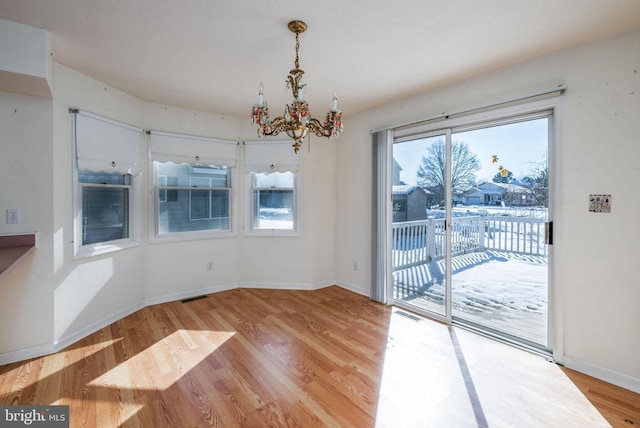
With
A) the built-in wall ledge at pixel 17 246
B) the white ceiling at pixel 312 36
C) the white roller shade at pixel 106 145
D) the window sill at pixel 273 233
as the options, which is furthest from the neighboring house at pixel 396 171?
the built-in wall ledge at pixel 17 246

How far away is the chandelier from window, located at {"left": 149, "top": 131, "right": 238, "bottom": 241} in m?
2.35

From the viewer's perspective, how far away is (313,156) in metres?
4.54

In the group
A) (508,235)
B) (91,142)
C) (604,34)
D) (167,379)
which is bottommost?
(167,379)

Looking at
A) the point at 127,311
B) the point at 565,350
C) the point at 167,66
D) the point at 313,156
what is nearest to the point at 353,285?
the point at 313,156

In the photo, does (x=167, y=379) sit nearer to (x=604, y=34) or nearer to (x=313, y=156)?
(x=313, y=156)

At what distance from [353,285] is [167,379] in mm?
2757

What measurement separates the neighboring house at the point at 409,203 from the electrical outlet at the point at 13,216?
3846 mm

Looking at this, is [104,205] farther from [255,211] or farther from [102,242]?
[255,211]

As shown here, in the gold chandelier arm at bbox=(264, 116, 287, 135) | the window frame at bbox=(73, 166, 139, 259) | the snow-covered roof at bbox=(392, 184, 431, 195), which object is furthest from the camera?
the snow-covered roof at bbox=(392, 184, 431, 195)

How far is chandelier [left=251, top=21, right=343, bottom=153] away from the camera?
1956mm

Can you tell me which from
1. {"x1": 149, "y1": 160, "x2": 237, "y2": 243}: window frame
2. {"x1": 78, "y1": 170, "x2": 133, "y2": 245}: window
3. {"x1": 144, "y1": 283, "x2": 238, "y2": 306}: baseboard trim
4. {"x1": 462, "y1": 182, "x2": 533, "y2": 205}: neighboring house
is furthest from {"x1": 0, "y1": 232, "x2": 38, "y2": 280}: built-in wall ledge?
{"x1": 462, "y1": 182, "x2": 533, "y2": 205}: neighboring house

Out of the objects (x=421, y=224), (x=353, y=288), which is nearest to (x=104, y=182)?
(x=353, y=288)

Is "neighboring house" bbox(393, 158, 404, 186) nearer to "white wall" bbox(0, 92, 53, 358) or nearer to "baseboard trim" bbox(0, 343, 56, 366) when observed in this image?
"white wall" bbox(0, 92, 53, 358)

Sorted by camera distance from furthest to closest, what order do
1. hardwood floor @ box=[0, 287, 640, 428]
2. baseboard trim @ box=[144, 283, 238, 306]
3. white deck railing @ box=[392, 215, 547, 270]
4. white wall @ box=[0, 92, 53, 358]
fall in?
1. baseboard trim @ box=[144, 283, 238, 306]
2. white deck railing @ box=[392, 215, 547, 270]
3. white wall @ box=[0, 92, 53, 358]
4. hardwood floor @ box=[0, 287, 640, 428]
